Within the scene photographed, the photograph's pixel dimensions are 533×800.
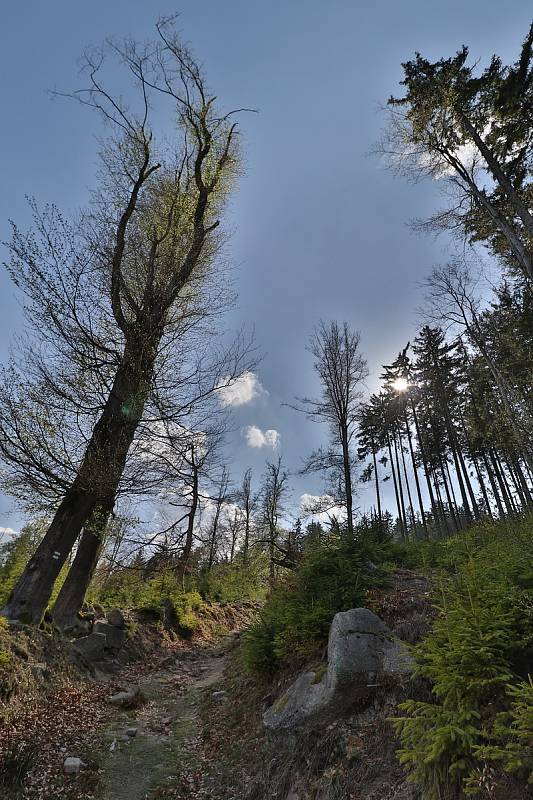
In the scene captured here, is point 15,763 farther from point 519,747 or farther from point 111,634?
point 111,634

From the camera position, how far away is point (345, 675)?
13.8 feet

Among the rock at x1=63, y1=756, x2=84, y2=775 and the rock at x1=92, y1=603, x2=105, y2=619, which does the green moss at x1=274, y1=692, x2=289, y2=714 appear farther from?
the rock at x1=92, y1=603, x2=105, y2=619

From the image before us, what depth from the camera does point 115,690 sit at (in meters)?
7.09

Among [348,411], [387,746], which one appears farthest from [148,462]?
[348,411]

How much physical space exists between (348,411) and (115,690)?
36.8ft

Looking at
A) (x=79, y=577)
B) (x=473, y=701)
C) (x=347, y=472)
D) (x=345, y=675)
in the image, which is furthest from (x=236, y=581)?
(x=473, y=701)

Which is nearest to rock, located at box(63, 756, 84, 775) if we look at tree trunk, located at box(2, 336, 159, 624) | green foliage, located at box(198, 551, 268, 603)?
tree trunk, located at box(2, 336, 159, 624)

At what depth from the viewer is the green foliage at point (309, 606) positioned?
532 centimetres

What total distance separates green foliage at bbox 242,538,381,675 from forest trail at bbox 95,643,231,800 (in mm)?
1460

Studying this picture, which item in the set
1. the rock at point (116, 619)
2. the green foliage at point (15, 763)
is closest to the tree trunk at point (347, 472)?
the rock at point (116, 619)

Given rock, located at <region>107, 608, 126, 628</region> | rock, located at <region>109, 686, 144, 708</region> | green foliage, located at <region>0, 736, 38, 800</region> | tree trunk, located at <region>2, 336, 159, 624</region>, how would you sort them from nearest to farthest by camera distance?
green foliage, located at <region>0, 736, 38, 800</region> < rock, located at <region>109, 686, 144, 708</region> < tree trunk, located at <region>2, 336, 159, 624</region> < rock, located at <region>107, 608, 126, 628</region>

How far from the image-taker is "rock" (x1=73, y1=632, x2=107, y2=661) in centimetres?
790

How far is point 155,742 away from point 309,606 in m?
3.04

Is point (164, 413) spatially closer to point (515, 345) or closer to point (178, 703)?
point (178, 703)
